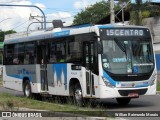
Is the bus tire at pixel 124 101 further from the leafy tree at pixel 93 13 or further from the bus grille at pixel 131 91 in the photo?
the leafy tree at pixel 93 13

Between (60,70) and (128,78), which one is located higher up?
(60,70)

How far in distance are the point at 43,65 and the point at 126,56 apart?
524 cm

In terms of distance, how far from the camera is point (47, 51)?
19312 mm

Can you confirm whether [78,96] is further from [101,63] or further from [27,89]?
[27,89]

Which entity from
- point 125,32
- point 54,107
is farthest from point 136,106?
point 54,107

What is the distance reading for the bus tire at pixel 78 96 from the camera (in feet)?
53.8

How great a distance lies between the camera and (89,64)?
51.9 ft

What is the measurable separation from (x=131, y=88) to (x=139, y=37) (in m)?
1.98

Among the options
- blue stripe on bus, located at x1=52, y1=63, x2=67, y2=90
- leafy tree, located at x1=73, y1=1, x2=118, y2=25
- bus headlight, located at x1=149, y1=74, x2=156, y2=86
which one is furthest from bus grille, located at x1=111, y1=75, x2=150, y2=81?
leafy tree, located at x1=73, y1=1, x2=118, y2=25

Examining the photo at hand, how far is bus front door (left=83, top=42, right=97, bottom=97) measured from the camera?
51.3ft

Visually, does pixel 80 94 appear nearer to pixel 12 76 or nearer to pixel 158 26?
pixel 12 76

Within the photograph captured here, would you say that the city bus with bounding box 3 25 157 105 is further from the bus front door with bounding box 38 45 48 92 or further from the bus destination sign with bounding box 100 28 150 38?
the bus front door with bounding box 38 45 48 92

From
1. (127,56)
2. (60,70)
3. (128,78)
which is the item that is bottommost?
(128,78)

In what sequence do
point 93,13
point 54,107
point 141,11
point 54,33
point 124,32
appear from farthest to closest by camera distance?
point 93,13 → point 141,11 → point 54,33 → point 124,32 → point 54,107
